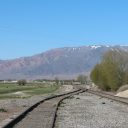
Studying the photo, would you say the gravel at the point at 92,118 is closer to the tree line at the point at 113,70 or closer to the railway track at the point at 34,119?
the railway track at the point at 34,119

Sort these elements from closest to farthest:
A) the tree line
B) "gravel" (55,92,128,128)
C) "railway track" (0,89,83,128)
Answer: "railway track" (0,89,83,128), "gravel" (55,92,128,128), the tree line

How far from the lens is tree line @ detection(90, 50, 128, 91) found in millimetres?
108438

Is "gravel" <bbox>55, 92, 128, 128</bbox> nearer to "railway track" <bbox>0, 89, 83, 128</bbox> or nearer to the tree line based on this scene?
"railway track" <bbox>0, 89, 83, 128</bbox>

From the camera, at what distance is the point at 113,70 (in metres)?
112

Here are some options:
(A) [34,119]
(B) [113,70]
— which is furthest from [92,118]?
(B) [113,70]

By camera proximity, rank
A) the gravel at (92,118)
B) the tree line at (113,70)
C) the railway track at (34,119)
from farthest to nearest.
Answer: the tree line at (113,70)
the gravel at (92,118)
the railway track at (34,119)

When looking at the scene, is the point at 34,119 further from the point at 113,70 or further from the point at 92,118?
the point at 113,70

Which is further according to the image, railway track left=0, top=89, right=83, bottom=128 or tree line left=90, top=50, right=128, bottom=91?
tree line left=90, top=50, right=128, bottom=91

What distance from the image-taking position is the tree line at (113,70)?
356ft

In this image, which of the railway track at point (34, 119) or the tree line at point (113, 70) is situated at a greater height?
the tree line at point (113, 70)

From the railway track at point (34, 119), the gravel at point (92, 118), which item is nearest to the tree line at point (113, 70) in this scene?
the gravel at point (92, 118)

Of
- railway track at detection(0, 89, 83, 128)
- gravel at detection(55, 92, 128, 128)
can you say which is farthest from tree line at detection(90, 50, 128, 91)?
railway track at detection(0, 89, 83, 128)

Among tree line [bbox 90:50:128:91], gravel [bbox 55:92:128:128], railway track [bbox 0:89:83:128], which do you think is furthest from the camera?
tree line [bbox 90:50:128:91]

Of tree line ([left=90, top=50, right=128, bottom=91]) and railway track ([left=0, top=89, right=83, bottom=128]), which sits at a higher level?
tree line ([left=90, top=50, right=128, bottom=91])
